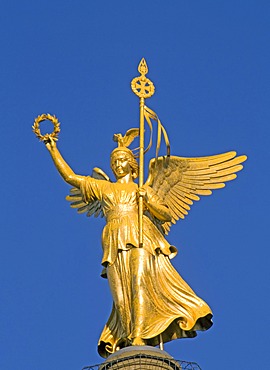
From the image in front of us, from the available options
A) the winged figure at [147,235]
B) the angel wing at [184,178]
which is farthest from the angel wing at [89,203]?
the angel wing at [184,178]

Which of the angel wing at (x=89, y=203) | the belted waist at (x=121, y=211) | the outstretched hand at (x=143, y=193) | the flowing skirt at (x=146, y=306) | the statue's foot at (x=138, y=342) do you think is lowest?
the statue's foot at (x=138, y=342)

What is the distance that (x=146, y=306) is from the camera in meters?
26.3

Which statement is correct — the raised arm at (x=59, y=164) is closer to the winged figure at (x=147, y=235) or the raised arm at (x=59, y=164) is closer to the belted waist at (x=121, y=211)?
the winged figure at (x=147, y=235)

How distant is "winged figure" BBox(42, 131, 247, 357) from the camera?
26.3 meters

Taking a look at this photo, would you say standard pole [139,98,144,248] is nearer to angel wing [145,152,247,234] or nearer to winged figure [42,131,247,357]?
winged figure [42,131,247,357]

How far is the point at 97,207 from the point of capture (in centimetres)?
2814

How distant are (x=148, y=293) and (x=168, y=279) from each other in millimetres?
680

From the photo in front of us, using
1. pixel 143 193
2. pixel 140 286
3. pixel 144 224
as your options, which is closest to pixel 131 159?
pixel 143 193

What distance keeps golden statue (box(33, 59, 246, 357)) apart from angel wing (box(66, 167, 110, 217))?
0.02m

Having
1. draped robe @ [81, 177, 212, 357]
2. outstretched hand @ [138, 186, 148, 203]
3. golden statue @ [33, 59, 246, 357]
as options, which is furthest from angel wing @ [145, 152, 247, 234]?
outstretched hand @ [138, 186, 148, 203]

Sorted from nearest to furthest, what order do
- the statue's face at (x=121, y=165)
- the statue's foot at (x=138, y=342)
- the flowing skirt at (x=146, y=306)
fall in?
the statue's foot at (x=138, y=342), the flowing skirt at (x=146, y=306), the statue's face at (x=121, y=165)

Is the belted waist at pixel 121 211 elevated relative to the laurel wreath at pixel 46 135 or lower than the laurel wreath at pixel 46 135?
lower

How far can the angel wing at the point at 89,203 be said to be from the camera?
2811cm

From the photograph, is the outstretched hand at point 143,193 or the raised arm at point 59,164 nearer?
the outstretched hand at point 143,193
